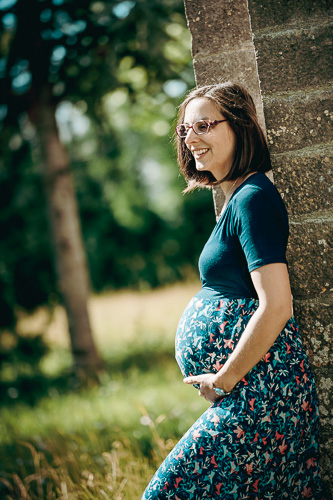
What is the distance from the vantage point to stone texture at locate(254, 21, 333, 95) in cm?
204

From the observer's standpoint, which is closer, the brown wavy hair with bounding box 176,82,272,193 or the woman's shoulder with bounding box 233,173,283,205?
the woman's shoulder with bounding box 233,173,283,205

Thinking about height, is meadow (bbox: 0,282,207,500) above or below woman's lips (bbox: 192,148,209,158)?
below

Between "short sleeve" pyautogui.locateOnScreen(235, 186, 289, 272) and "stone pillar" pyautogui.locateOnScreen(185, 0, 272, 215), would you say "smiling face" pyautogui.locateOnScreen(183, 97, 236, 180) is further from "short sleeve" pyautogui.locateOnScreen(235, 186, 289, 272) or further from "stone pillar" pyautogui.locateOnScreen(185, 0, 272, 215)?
"stone pillar" pyautogui.locateOnScreen(185, 0, 272, 215)

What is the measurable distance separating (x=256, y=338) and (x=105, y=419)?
3749 mm

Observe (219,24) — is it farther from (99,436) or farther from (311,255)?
(99,436)

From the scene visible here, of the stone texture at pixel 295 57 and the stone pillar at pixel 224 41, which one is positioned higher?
the stone pillar at pixel 224 41

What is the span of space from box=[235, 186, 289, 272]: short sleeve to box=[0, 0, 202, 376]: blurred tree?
15.5 feet

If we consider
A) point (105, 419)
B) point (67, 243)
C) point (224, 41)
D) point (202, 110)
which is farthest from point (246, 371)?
point (67, 243)

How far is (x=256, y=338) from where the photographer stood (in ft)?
5.28

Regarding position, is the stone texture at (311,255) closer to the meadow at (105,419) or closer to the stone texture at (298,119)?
the stone texture at (298,119)

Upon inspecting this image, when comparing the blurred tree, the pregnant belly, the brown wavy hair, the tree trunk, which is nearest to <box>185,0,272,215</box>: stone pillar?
the brown wavy hair

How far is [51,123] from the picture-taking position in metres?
7.12

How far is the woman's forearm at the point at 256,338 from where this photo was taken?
161 cm

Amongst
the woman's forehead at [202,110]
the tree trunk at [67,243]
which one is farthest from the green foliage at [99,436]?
the woman's forehead at [202,110]
